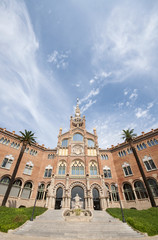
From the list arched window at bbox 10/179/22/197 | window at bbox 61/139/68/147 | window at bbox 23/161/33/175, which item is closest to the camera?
arched window at bbox 10/179/22/197

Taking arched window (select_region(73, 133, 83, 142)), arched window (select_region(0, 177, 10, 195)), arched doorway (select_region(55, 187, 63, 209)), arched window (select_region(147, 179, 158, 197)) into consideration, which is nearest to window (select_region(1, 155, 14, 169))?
arched window (select_region(0, 177, 10, 195))

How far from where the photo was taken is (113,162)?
104 ft

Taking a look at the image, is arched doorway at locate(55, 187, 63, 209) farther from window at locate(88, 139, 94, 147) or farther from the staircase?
window at locate(88, 139, 94, 147)

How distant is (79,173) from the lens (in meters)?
27.7

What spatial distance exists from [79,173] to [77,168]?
1.27 metres

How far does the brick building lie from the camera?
24.2 meters

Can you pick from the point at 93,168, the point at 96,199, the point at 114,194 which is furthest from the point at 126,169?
the point at 96,199

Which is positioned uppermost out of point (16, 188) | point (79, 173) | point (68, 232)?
point (79, 173)

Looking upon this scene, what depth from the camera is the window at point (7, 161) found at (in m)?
24.8

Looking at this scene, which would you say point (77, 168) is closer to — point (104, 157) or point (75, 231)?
point (104, 157)

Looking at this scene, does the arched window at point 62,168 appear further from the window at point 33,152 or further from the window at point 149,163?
the window at point 149,163

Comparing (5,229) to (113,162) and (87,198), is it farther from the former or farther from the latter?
(113,162)

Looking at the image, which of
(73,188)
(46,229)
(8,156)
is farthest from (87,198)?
(8,156)

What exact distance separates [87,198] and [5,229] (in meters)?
16.5
